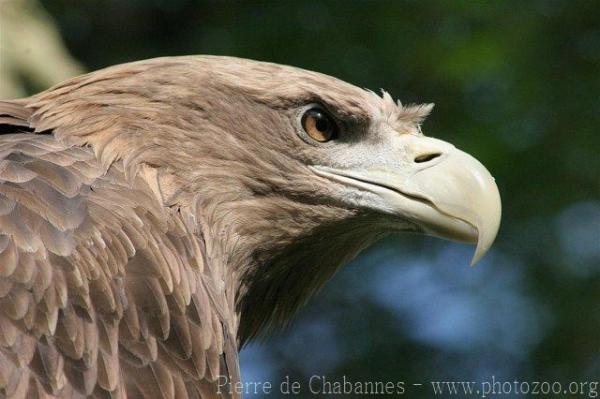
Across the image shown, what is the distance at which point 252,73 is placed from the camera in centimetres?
398

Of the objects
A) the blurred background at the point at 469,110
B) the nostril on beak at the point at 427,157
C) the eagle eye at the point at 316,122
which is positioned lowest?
the blurred background at the point at 469,110

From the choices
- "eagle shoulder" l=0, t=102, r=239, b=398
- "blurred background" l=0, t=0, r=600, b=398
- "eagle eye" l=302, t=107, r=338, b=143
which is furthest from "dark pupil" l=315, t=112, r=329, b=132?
"blurred background" l=0, t=0, r=600, b=398

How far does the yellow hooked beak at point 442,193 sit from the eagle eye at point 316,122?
11cm

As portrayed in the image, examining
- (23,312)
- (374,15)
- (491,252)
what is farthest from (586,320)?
(23,312)

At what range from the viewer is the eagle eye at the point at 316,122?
3953 millimetres

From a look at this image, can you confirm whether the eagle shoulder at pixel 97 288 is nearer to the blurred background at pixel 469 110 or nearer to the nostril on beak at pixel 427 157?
the nostril on beak at pixel 427 157

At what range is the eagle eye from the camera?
13.0ft

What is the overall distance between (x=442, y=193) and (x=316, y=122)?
1.54 ft

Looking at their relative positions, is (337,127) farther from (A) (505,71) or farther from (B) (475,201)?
(A) (505,71)

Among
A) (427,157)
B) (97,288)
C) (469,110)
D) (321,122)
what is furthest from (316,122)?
(469,110)

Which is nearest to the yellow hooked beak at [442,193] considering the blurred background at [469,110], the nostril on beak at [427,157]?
the nostril on beak at [427,157]

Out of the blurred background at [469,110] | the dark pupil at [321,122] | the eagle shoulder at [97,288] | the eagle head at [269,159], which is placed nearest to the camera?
the eagle shoulder at [97,288]

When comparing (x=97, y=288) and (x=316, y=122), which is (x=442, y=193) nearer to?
(x=316, y=122)

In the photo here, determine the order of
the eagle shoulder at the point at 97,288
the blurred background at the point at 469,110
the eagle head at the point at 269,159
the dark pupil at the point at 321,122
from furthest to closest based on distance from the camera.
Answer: the blurred background at the point at 469,110 → the dark pupil at the point at 321,122 → the eagle head at the point at 269,159 → the eagle shoulder at the point at 97,288
